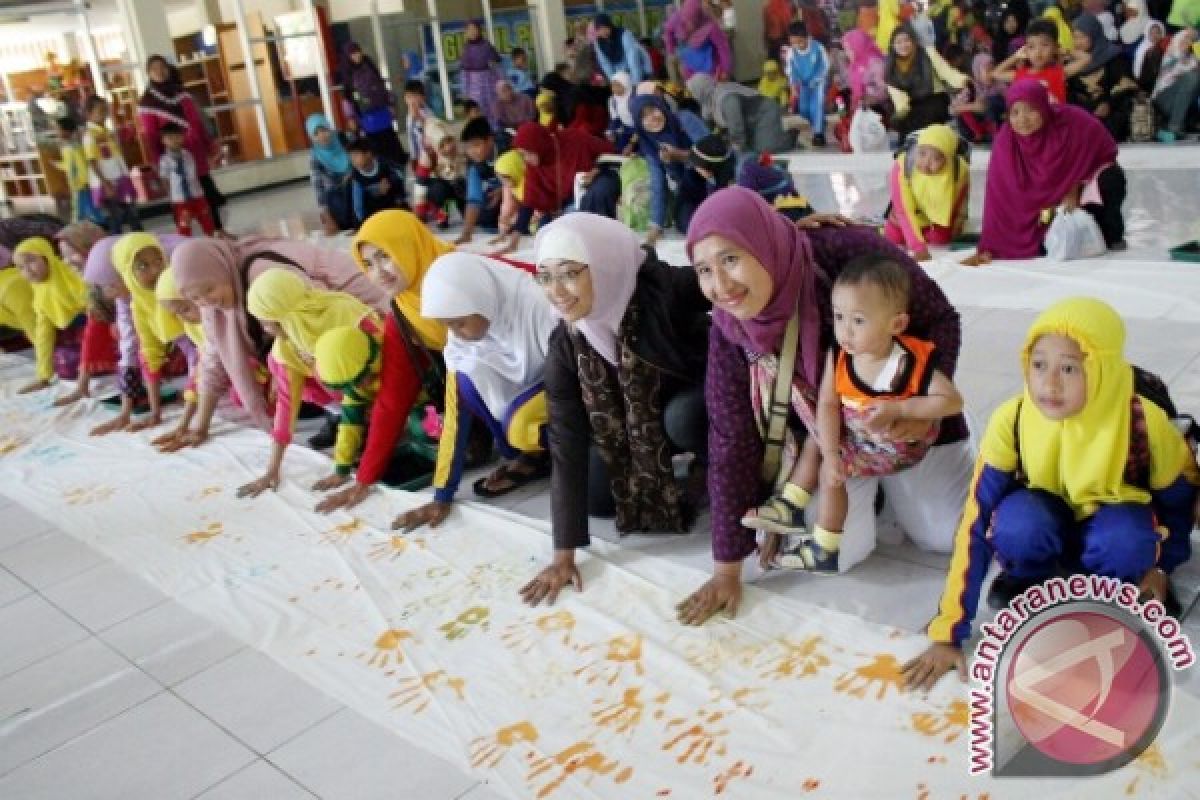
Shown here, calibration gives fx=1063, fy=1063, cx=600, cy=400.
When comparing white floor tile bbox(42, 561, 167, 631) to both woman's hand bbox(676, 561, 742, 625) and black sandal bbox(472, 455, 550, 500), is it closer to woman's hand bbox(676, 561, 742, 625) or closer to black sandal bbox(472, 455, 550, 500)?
black sandal bbox(472, 455, 550, 500)

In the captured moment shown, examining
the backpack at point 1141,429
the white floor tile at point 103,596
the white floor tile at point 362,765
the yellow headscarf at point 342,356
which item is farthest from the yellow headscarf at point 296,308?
the backpack at point 1141,429

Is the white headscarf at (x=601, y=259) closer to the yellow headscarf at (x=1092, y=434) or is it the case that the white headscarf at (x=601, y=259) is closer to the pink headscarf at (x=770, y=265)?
the pink headscarf at (x=770, y=265)

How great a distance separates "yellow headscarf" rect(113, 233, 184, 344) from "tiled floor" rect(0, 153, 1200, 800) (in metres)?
0.87

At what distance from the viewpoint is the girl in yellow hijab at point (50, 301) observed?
427cm

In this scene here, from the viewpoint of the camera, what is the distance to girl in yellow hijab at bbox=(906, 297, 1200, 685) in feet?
5.14

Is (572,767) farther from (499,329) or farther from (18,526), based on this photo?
(18,526)

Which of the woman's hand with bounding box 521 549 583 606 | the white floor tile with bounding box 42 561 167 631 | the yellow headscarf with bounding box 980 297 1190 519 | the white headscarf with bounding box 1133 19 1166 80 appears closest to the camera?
the yellow headscarf with bounding box 980 297 1190 519

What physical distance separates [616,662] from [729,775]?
0.40 m

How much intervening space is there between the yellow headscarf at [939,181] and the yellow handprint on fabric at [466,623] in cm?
288

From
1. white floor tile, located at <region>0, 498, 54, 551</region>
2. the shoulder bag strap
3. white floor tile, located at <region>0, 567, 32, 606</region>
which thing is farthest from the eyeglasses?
white floor tile, located at <region>0, 498, 54, 551</region>

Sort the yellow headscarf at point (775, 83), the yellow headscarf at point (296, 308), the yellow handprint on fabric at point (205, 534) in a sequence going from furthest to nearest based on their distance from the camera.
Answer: the yellow headscarf at point (775, 83), the yellow headscarf at point (296, 308), the yellow handprint on fabric at point (205, 534)

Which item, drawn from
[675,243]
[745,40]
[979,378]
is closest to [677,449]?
[979,378]

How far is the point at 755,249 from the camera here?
179 centimetres

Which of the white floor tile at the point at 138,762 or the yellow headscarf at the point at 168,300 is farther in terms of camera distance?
the yellow headscarf at the point at 168,300
